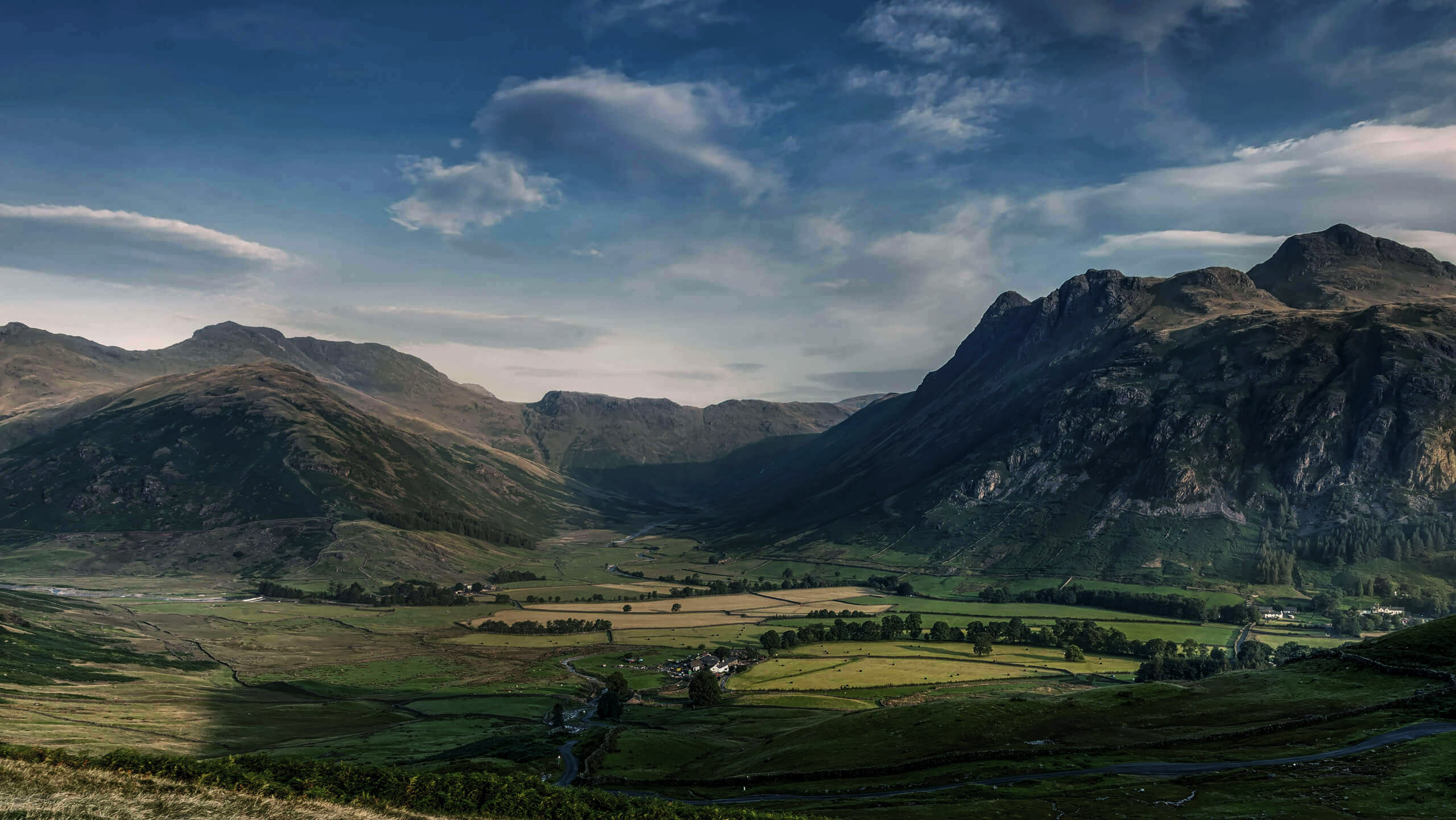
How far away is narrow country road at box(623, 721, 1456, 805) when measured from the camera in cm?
8488

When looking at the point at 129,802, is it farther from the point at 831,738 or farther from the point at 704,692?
the point at 704,692

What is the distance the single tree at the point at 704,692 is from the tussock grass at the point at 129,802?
429ft

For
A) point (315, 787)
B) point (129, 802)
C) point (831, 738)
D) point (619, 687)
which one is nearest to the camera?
point (129, 802)

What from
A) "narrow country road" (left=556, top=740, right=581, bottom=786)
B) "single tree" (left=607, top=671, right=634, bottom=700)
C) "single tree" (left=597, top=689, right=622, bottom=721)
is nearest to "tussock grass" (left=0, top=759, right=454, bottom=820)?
"narrow country road" (left=556, top=740, right=581, bottom=786)

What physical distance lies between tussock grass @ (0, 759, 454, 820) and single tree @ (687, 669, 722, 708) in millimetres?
130824

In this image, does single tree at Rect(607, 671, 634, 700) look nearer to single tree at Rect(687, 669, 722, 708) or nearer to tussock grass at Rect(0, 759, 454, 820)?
single tree at Rect(687, 669, 722, 708)

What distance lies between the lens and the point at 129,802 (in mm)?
50125

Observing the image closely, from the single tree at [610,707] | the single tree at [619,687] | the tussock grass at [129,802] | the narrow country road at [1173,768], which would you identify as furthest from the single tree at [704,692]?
the tussock grass at [129,802]

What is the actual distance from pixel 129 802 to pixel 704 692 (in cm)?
14274

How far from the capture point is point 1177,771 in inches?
3406

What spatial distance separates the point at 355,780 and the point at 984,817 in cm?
5937

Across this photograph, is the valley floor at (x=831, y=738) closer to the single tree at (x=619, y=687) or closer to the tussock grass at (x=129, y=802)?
the tussock grass at (x=129, y=802)

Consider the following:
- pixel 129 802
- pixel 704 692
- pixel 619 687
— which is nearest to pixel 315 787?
pixel 129 802

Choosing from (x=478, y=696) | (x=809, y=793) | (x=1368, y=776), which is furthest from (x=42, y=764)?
(x=478, y=696)
